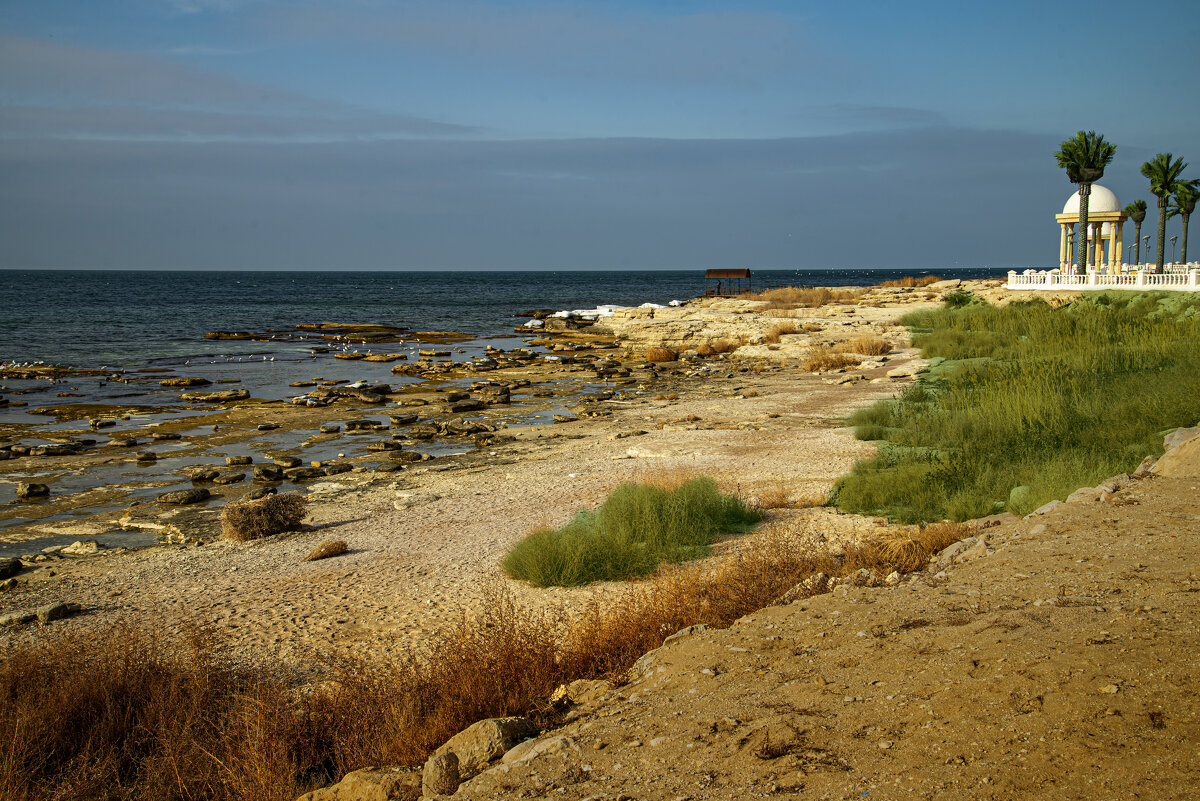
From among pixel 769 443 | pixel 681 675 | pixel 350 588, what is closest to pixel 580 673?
pixel 681 675

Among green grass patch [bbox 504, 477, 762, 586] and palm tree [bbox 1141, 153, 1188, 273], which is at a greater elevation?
palm tree [bbox 1141, 153, 1188, 273]

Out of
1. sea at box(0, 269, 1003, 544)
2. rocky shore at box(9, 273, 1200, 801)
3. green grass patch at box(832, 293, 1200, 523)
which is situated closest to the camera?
rocky shore at box(9, 273, 1200, 801)

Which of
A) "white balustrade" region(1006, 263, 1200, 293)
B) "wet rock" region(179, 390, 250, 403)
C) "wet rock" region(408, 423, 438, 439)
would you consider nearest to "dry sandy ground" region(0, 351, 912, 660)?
"wet rock" region(408, 423, 438, 439)

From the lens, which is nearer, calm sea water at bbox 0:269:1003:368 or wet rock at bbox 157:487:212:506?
wet rock at bbox 157:487:212:506

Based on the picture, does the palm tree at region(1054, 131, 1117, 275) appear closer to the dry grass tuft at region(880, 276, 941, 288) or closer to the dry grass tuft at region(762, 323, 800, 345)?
the dry grass tuft at region(762, 323, 800, 345)

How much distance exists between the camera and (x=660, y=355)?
34156 millimetres

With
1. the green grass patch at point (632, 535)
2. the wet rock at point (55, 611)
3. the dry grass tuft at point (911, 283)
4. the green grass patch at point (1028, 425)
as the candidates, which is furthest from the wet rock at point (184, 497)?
the dry grass tuft at point (911, 283)

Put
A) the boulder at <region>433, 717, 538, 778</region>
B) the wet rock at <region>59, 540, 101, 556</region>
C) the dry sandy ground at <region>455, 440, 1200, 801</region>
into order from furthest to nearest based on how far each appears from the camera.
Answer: the wet rock at <region>59, 540, 101, 556</region>
the boulder at <region>433, 717, 538, 778</region>
the dry sandy ground at <region>455, 440, 1200, 801</region>

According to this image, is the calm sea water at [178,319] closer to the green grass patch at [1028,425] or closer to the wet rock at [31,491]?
the wet rock at [31,491]

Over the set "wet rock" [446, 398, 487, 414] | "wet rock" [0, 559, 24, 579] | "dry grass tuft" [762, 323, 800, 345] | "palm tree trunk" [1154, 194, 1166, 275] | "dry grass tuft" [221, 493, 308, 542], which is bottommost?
"wet rock" [0, 559, 24, 579]

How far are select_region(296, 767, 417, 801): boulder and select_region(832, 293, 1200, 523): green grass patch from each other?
6554mm

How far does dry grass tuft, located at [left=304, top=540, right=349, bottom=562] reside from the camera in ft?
31.6

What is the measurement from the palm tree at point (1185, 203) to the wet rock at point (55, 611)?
5024cm

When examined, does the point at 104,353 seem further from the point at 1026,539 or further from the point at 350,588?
the point at 1026,539
